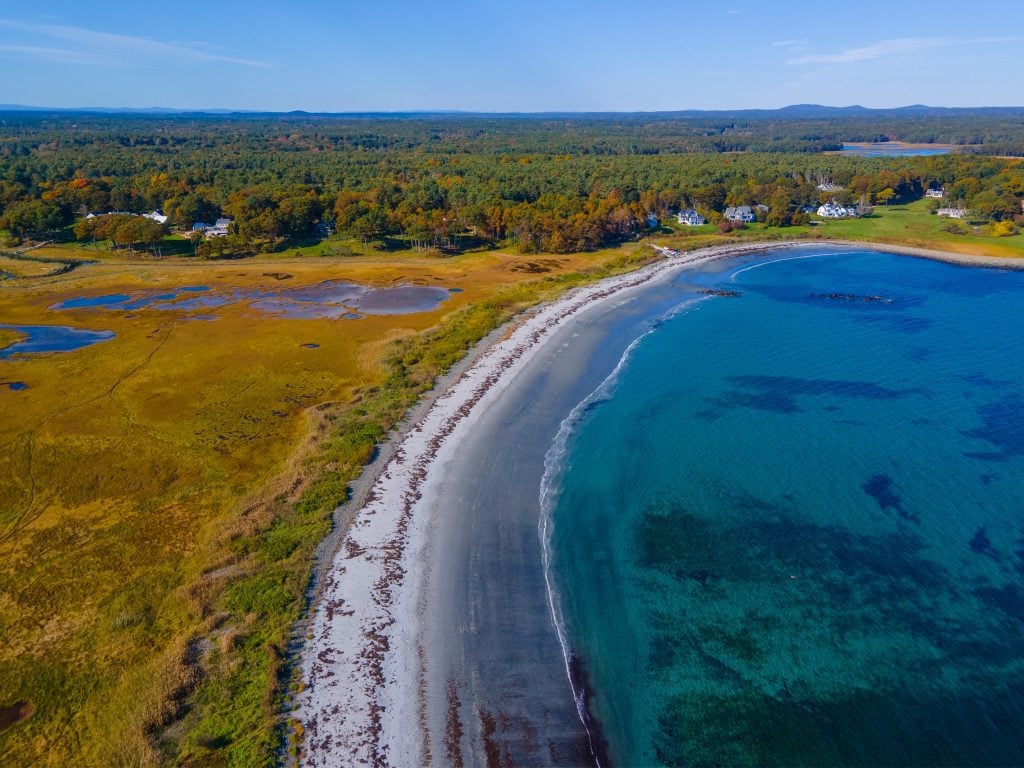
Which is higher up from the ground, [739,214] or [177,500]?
[739,214]

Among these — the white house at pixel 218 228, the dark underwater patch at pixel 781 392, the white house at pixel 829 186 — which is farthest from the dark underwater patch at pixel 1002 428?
the white house at pixel 829 186

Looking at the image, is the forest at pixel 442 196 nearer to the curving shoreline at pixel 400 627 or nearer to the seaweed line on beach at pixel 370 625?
the seaweed line on beach at pixel 370 625

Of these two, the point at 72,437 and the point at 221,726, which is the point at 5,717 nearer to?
the point at 221,726

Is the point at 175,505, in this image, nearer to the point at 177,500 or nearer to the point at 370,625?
the point at 177,500

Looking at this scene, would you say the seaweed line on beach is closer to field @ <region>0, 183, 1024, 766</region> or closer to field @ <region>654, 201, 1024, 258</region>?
field @ <region>0, 183, 1024, 766</region>

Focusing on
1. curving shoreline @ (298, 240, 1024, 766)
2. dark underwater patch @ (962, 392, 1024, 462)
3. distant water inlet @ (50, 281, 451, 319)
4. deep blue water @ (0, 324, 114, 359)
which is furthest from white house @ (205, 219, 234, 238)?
dark underwater patch @ (962, 392, 1024, 462)

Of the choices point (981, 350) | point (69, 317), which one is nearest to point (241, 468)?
point (69, 317)

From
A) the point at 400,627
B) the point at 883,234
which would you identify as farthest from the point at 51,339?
the point at 883,234
